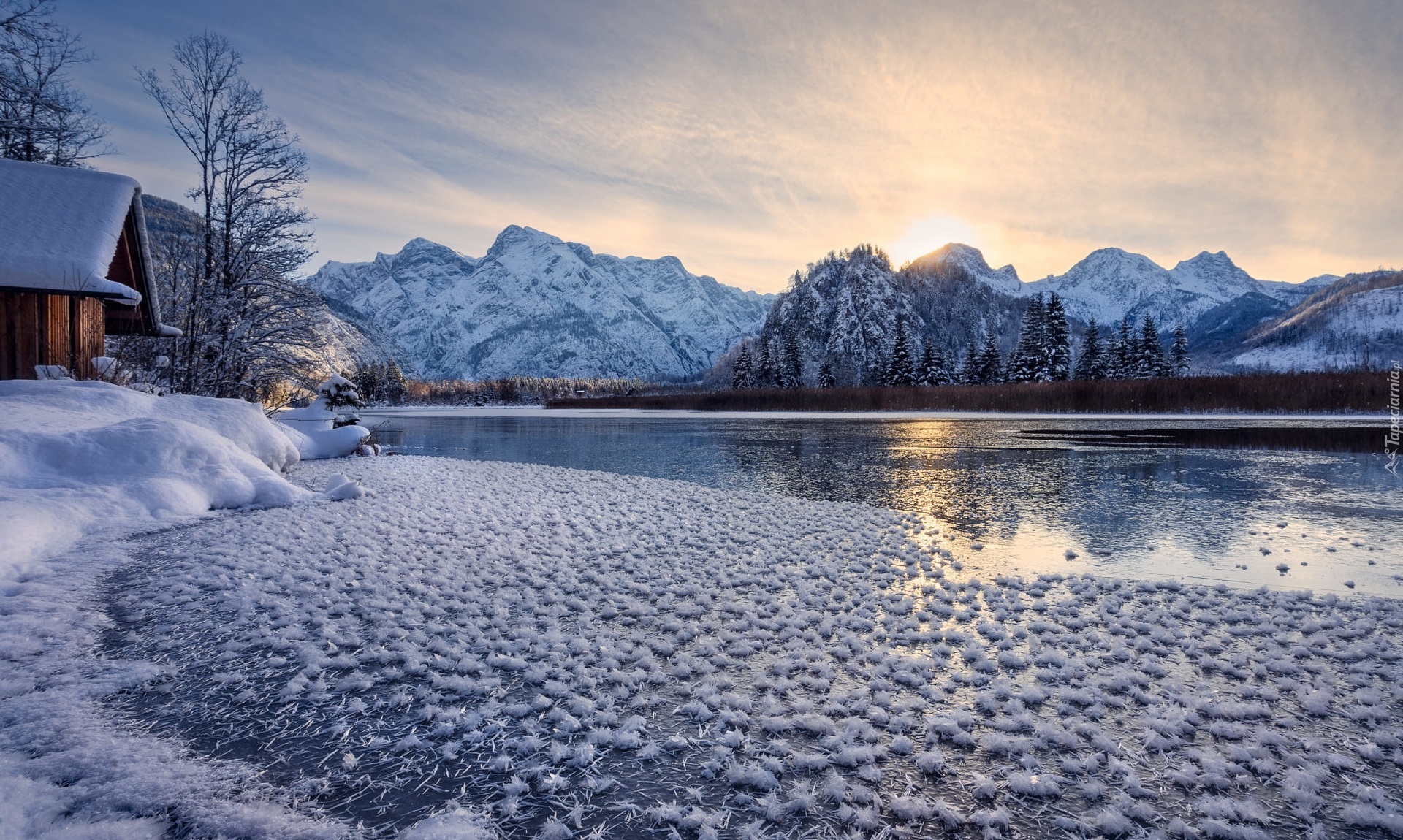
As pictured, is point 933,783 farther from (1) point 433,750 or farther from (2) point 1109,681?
(1) point 433,750

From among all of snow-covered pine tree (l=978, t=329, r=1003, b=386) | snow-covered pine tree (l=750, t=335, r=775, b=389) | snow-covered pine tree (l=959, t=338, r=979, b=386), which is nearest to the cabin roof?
snow-covered pine tree (l=978, t=329, r=1003, b=386)

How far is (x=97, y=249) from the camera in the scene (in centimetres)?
1434

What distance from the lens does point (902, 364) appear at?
64.8m

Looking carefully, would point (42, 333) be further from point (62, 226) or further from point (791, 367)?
point (791, 367)

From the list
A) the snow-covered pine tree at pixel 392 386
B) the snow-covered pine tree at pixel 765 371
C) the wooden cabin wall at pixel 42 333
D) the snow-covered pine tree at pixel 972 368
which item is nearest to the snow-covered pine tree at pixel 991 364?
the snow-covered pine tree at pixel 972 368

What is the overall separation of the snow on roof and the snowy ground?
37.1 feet

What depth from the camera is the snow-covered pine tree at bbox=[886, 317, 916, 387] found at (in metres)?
64.7

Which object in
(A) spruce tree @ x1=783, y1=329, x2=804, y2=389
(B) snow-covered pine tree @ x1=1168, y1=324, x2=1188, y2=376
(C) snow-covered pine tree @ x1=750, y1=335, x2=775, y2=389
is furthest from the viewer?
(C) snow-covered pine tree @ x1=750, y1=335, x2=775, y2=389

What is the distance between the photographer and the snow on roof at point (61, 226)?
13.5 metres

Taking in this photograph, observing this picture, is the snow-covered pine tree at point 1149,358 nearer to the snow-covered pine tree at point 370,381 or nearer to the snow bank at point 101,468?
the snow bank at point 101,468

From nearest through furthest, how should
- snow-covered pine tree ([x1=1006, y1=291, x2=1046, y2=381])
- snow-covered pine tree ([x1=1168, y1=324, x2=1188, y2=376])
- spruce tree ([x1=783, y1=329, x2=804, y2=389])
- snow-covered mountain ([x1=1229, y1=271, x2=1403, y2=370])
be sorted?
snow-covered pine tree ([x1=1006, y1=291, x2=1046, y2=381]) < snow-covered pine tree ([x1=1168, y1=324, x2=1188, y2=376]) < spruce tree ([x1=783, y1=329, x2=804, y2=389]) < snow-covered mountain ([x1=1229, y1=271, x2=1403, y2=370])

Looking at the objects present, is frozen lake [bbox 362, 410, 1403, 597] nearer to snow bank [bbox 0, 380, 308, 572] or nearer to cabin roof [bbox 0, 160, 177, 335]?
snow bank [bbox 0, 380, 308, 572]

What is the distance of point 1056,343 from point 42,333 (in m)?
67.7

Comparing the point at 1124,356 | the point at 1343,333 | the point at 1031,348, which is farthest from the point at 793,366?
the point at 1343,333
